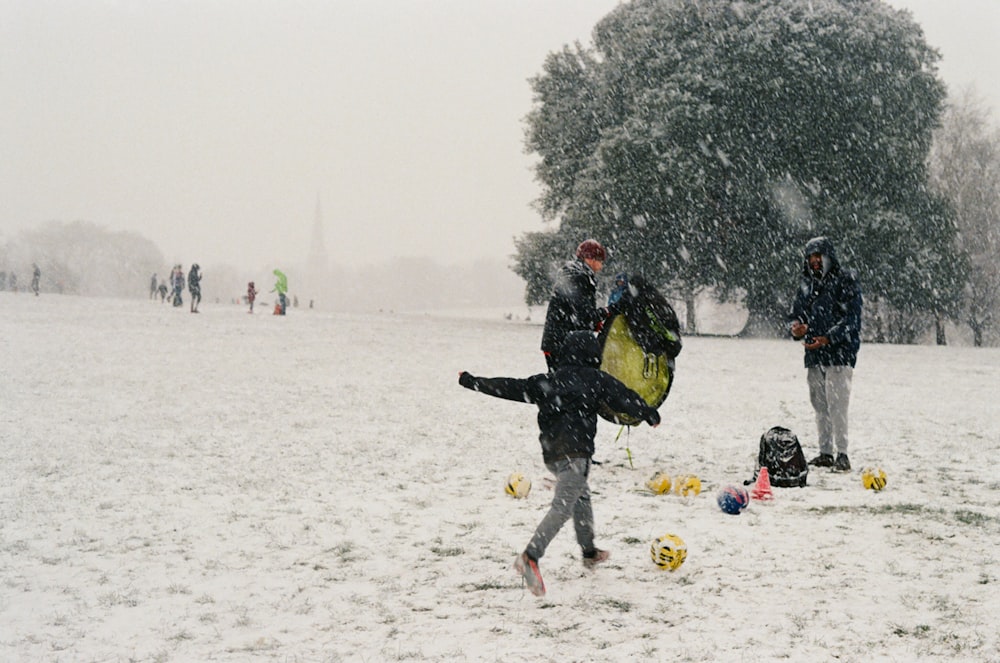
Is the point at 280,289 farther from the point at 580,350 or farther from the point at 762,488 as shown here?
the point at 580,350

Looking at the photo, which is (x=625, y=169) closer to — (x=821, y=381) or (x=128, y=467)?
(x=821, y=381)

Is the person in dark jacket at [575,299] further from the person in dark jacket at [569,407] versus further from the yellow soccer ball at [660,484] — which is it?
the yellow soccer ball at [660,484]

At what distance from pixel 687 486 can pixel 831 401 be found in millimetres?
2227

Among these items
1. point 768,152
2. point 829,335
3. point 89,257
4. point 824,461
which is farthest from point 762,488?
point 89,257

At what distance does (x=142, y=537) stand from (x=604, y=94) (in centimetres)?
3073

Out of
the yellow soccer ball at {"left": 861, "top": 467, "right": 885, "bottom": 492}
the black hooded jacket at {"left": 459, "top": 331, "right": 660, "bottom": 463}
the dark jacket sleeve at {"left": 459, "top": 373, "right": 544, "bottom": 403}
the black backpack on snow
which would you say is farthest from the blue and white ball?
the dark jacket sleeve at {"left": 459, "top": 373, "right": 544, "bottom": 403}

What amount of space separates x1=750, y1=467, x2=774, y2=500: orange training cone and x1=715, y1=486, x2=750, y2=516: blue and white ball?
1.56 ft

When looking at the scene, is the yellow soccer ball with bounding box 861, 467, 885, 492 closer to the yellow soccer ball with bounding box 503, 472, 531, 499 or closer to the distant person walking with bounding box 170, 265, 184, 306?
the yellow soccer ball with bounding box 503, 472, 531, 499

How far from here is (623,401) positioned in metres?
5.64

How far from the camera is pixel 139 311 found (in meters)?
33.1

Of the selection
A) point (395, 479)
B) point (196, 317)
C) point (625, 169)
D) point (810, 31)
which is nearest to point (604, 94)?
point (625, 169)

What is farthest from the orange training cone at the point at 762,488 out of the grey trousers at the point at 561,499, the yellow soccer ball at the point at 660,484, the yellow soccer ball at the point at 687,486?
the grey trousers at the point at 561,499

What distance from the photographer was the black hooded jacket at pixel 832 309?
30.2 feet

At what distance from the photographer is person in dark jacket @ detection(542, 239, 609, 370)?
6.04 m
